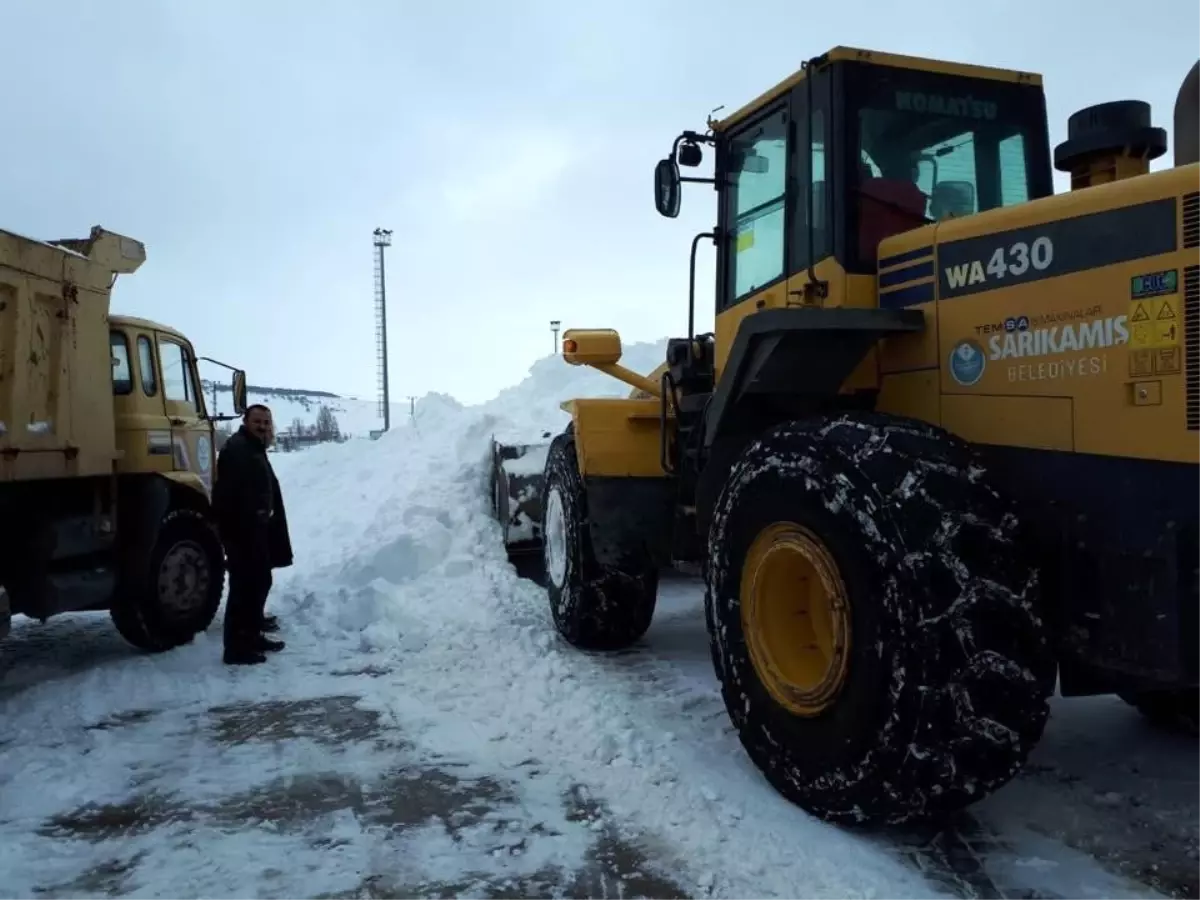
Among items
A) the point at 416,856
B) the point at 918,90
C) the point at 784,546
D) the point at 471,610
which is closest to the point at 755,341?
the point at 784,546

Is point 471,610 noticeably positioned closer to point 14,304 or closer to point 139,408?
point 139,408

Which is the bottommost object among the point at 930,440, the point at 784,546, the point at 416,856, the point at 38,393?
the point at 416,856

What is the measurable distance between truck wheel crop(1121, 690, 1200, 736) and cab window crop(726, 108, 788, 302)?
253cm

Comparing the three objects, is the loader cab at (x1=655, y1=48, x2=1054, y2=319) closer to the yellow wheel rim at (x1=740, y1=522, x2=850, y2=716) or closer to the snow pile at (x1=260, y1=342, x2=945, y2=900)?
the yellow wheel rim at (x1=740, y1=522, x2=850, y2=716)

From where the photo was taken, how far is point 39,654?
6.80 m

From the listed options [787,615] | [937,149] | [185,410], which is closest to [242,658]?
[185,410]

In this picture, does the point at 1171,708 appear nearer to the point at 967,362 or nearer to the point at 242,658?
the point at 967,362

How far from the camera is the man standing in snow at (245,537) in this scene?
6.39 m

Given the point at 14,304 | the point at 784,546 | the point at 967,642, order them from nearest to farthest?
the point at 967,642 < the point at 784,546 < the point at 14,304

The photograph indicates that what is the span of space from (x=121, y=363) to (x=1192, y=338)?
262 inches

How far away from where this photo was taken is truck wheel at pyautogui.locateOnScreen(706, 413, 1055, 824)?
9.73 ft

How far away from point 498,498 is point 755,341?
6.30 m

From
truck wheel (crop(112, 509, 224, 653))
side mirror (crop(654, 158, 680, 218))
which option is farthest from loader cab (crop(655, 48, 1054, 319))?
truck wheel (crop(112, 509, 224, 653))

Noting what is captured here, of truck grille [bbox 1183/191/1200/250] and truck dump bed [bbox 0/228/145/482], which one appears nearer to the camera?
truck grille [bbox 1183/191/1200/250]
